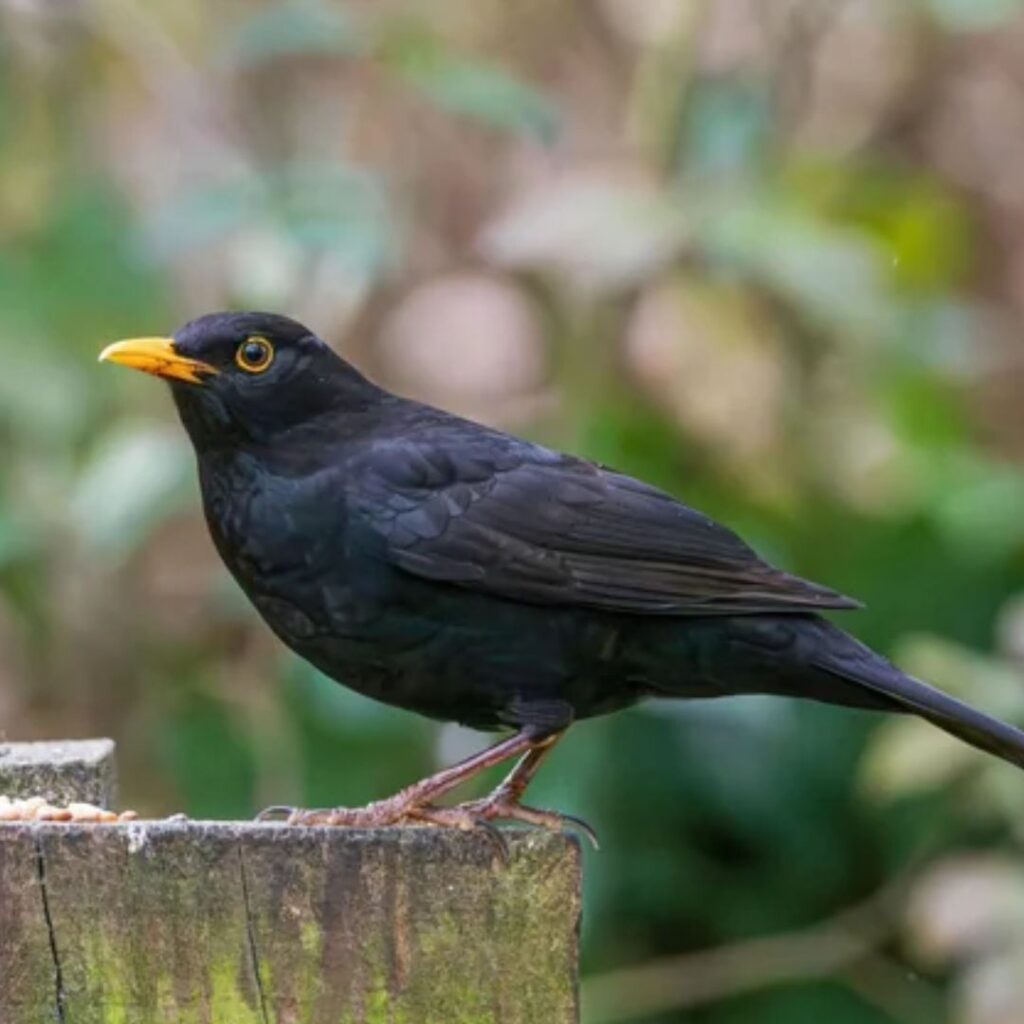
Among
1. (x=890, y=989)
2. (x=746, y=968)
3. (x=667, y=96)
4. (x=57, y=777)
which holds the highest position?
(x=667, y=96)

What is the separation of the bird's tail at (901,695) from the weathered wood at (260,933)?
137 centimetres

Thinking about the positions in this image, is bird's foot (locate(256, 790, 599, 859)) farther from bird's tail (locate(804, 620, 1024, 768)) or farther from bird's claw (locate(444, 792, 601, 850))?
bird's tail (locate(804, 620, 1024, 768))

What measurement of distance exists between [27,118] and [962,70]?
3927 millimetres

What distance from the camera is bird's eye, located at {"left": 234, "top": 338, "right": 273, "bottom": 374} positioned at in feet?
13.5

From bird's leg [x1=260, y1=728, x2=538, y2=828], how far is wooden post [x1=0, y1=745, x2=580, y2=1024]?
23.1 inches

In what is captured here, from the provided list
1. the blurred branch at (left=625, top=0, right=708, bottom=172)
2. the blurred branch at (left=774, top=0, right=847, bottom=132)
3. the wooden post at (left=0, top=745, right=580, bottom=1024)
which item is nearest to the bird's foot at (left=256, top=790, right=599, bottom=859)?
the wooden post at (left=0, top=745, right=580, bottom=1024)

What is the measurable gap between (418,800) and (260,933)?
1024mm

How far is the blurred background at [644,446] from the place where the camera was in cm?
578

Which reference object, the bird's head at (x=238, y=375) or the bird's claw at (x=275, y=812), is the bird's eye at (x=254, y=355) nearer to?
the bird's head at (x=238, y=375)

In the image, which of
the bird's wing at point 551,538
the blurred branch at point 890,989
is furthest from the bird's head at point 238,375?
the blurred branch at point 890,989

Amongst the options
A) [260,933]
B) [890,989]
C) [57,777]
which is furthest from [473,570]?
[890,989]

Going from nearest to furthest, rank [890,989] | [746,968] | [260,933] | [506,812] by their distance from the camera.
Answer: [260,933]
[506,812]
[746,968]
[890,989]

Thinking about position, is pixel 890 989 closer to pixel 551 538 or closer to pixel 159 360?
pixel 551 538

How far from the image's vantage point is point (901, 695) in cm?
390
